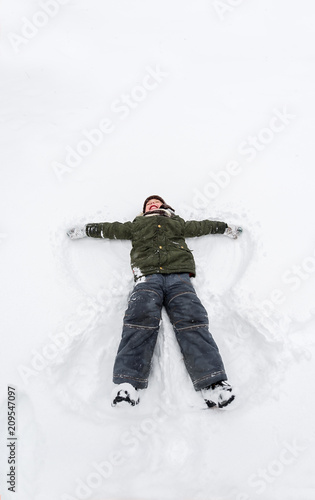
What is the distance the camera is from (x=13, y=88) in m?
3.74

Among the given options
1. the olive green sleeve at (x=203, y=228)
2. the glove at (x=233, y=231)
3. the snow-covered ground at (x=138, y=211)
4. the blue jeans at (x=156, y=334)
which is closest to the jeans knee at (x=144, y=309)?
the blue jeans at (x=156, y=334)

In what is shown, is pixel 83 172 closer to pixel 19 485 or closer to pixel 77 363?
pixel 77 363

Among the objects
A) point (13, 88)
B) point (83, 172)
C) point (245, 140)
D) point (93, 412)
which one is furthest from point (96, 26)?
point (93, 412)

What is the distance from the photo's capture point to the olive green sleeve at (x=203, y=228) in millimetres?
3059

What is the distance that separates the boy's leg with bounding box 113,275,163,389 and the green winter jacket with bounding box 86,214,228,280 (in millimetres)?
278

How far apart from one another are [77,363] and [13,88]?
134 inches

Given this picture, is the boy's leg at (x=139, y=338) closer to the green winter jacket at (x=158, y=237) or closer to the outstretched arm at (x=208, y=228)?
the green winter jacket at (x=158, y=237)

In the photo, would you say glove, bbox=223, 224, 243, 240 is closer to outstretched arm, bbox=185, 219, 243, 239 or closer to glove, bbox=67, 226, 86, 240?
outstretched arm, bbox=185, 219, 243, 239

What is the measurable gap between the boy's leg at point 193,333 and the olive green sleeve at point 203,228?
1.74 ft

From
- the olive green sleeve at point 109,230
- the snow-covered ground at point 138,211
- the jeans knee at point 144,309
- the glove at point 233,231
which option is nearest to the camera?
the snow-covered ground at point 138,211

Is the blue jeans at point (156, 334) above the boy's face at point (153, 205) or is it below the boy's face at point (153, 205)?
below

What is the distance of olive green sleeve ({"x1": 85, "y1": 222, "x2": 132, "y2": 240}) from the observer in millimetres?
2984

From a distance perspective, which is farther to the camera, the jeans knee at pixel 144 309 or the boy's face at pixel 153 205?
the boy's face at pixel 153 205

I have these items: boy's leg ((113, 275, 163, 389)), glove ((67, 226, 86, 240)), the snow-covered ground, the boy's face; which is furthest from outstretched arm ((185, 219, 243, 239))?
glove ((67, 226, 86, 240))
